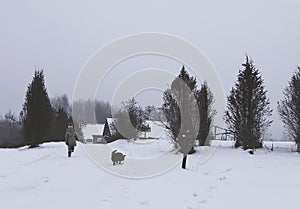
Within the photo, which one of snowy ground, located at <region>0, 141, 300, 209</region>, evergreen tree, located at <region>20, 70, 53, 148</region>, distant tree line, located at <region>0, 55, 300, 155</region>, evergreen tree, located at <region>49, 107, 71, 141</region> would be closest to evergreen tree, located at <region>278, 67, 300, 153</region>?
distant tree line, located at <region>0, 55, 300, 155</region>

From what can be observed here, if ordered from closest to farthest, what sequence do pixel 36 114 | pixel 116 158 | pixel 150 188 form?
pixel 150 188 → pixel 116 158 → pixel 36 114

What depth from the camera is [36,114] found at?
2431 centimetres

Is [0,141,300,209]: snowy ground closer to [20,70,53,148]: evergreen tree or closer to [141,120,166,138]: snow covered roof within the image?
[141,120,166,138]: snow covered roof

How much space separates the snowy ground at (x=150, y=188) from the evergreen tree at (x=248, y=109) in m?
6.66

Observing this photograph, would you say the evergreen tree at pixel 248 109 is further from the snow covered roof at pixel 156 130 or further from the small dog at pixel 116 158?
the small dog at pixel 116 158

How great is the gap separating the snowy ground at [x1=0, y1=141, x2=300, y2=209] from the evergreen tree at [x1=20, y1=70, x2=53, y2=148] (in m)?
11.2

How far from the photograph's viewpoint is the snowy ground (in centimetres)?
724

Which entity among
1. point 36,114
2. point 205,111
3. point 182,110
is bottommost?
point 36,114

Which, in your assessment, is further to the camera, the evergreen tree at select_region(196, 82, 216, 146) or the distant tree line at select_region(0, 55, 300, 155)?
the evergreen tree at select_region(196, 82, 216, 146)

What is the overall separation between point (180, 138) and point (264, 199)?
983 centimetres

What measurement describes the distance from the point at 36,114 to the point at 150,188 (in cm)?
1738

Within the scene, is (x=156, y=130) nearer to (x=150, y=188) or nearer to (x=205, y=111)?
(x=205, y=111)

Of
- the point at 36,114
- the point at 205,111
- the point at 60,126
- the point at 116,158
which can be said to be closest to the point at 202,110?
the point at 205,111

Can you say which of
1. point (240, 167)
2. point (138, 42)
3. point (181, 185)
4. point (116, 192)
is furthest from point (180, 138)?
point (116, 192)
